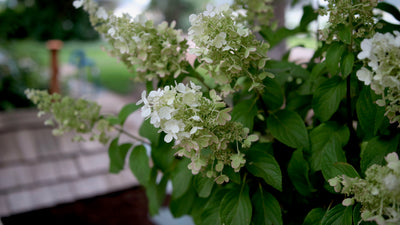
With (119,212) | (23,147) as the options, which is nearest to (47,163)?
(23,147)

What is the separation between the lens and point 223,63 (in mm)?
393

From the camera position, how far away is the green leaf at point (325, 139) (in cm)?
48

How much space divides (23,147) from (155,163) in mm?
1372

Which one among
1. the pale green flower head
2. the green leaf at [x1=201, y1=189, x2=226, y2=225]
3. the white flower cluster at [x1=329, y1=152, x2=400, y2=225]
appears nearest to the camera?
the white flower cluster at [x1=329, y1=152, x2=400, y2=225]

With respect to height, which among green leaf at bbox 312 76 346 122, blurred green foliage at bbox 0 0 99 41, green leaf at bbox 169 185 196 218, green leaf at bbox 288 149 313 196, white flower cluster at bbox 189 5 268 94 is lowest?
blurred green foliage at bbox 0 0 99 41

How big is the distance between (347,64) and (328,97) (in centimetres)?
7

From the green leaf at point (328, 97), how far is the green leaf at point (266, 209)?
0.47 feet

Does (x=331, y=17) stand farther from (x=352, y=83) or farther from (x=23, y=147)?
(x=23, y=147)

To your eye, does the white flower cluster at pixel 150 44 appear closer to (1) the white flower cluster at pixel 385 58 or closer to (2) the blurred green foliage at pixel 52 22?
(1) the white flower cluster at pixel 385 58

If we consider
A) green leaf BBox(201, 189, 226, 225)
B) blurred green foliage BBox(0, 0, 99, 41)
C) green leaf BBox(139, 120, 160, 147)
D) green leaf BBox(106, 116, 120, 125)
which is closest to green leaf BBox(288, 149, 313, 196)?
green leaf BBox(201, 189, 226, 225)

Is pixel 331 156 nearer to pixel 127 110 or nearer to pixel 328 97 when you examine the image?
pixel 328 97

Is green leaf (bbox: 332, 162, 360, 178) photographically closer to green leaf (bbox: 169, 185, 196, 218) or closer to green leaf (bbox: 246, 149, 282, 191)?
green leaf (bbox: 246, 149, 282, 191)

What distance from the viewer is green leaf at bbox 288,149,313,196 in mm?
472

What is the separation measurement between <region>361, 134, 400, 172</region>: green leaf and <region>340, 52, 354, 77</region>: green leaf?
9cm
